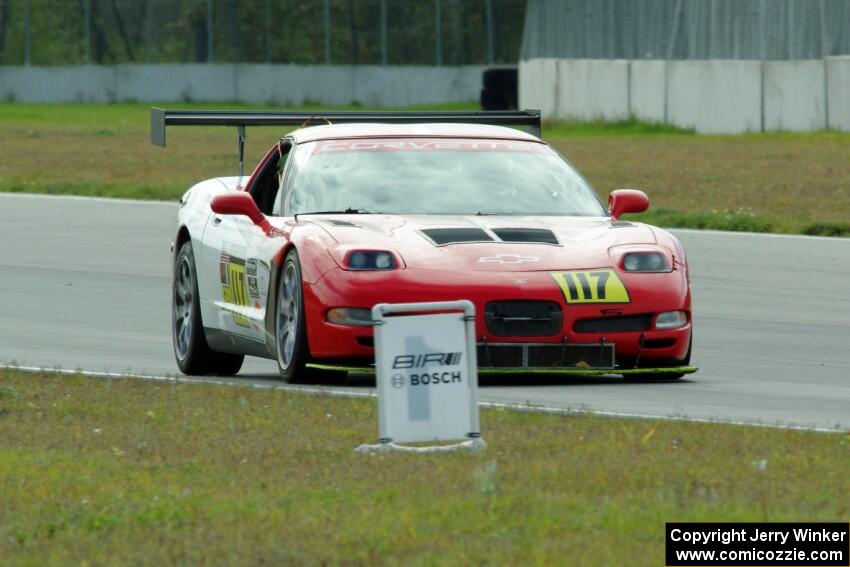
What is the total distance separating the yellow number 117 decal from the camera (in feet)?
32.9

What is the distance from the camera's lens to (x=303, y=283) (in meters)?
10.1

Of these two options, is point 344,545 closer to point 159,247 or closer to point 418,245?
point 418,245

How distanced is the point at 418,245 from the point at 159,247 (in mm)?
9633

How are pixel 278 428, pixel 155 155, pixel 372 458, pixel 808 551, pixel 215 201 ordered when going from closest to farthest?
pixel 808 551 → pixel 372 458 → pixel 278 428 → pixel 215 201 → pixel 155 155

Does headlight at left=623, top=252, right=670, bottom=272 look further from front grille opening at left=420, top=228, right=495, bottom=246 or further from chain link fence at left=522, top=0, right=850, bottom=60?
chain link fence at left=522, top=0, right=850, bottom=60

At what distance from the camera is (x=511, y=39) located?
68.6 metres

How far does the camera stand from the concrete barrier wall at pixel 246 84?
67.6 meters

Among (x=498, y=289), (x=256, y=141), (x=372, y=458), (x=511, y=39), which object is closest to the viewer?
(x=372, y=458)

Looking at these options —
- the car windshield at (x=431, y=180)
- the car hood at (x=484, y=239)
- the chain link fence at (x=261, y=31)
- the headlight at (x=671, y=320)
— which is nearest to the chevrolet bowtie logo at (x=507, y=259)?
the car hood at (x=484, y=239)

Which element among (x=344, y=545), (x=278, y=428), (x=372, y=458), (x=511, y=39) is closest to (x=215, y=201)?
(x=278, y=428)

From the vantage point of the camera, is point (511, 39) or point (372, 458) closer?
point (372, 458)

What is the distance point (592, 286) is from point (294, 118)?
10.1ft

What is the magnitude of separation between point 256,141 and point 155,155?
528 cm

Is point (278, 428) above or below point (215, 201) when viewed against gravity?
below
